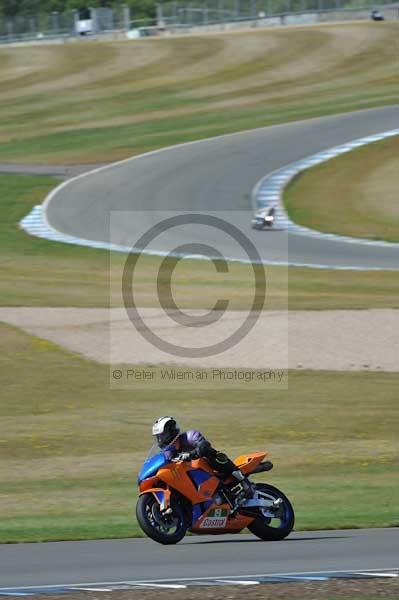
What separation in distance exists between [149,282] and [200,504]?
17962 millimetres

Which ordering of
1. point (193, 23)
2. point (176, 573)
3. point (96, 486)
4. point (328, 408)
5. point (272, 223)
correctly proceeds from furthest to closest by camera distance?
point (193, 23)
point (272, 223)
point (328, 408)
point (96, 486)
point (176, 573)

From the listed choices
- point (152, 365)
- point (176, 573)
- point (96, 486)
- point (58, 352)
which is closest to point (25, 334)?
point (58, 352)

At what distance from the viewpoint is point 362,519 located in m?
13.3

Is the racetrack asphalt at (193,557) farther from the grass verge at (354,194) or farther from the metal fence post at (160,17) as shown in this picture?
the metal fence post at (160,17)

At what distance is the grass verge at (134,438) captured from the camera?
1379 centimetres

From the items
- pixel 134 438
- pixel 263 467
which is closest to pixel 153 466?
pixel 263 467

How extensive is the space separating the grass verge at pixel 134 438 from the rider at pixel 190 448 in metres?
1.33

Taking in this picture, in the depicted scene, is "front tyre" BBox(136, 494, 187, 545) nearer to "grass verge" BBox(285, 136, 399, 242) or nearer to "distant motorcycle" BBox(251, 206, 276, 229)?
"grass verge" BBox(285, 136, 399, 242)

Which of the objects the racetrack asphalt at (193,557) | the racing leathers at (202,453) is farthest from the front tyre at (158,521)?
the racing leathers at (202,453)

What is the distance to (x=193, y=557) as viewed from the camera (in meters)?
11.5

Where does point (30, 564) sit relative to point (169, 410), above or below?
above

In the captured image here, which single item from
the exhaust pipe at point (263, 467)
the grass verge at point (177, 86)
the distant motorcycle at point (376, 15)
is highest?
the exhaust pipe at point (263, 467)

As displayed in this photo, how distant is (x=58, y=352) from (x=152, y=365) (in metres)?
1.97

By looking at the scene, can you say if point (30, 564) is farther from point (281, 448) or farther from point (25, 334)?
point (25, 334)
